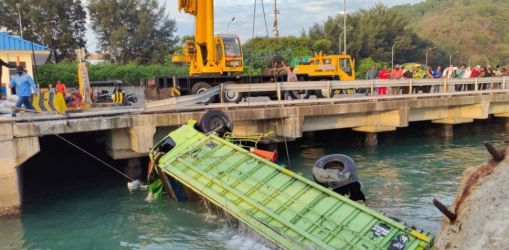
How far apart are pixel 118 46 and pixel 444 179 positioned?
5565 centimetres

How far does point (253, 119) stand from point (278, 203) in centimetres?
664

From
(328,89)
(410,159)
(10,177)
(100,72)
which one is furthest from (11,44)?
(410,159)

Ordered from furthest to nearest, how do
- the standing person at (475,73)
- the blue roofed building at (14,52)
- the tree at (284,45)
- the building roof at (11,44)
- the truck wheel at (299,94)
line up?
the tree at (284,45), the building roof at (11,44), the blue roofed building at (14,52), the standing person at (475,73), the truck wheel at (299,94)

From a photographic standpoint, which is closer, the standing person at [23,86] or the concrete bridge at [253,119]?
the concrete bridge at [253,119]

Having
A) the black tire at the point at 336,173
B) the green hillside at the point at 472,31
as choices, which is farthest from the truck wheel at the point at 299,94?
the green hillside at the point at 472,31

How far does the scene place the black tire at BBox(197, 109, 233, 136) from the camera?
12.9m

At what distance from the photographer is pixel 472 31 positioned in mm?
139375

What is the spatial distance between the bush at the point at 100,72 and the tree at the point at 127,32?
13891 mm

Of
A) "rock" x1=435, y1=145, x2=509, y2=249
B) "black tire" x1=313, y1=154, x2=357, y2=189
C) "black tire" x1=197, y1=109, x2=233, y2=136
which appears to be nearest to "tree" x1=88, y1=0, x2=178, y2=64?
"black tire" x1=197, y1=109, x2=233, y2=136

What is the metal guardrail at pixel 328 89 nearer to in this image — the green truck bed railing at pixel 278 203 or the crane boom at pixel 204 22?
the crane boom at pixel 204 22

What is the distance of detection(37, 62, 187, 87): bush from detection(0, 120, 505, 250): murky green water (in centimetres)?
2728

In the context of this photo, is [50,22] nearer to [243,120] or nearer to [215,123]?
[243,120]

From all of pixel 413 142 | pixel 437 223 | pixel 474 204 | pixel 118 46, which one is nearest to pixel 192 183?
pixel 437 223

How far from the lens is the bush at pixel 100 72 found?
41438mm
